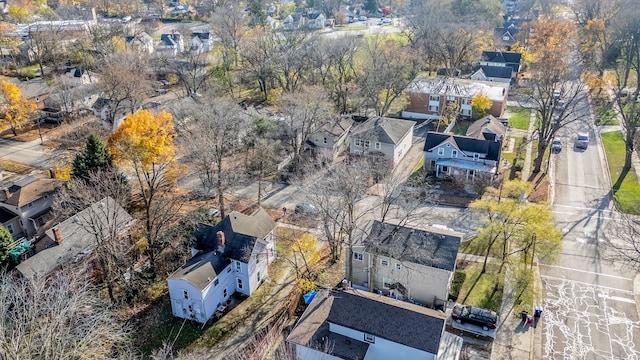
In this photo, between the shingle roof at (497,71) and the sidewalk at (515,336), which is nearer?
the sidewalk at (515,336)

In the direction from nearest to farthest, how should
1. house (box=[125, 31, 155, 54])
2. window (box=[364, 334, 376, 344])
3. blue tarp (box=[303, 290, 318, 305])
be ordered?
window (box=[364, 334, 376, 344])
blue tarp (box=[303, 290, 318, 305])
house (box=[125, 31, 155, 54])

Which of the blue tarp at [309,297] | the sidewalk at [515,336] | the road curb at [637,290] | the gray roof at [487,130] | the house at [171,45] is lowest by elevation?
the sidewalk at [515,336]

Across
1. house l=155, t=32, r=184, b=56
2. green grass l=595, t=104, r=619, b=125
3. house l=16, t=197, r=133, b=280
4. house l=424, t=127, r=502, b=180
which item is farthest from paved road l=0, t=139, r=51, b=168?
green grass l=595, t=104, r=619, b=125

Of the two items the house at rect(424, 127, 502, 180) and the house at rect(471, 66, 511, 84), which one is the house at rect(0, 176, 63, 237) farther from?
the house at rect(471, 66, 511, 84)

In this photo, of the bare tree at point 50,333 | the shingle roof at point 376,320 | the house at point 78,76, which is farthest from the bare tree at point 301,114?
the house at point 78,76

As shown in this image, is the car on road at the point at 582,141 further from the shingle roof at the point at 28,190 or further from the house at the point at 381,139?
the shingle roof at the point at 28,190

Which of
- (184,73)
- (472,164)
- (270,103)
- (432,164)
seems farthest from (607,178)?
(184,73)

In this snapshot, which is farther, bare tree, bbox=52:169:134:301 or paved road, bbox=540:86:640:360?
bare tree, bbox=52:169:134:301

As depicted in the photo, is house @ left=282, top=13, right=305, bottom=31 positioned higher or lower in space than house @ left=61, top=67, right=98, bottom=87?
higher
